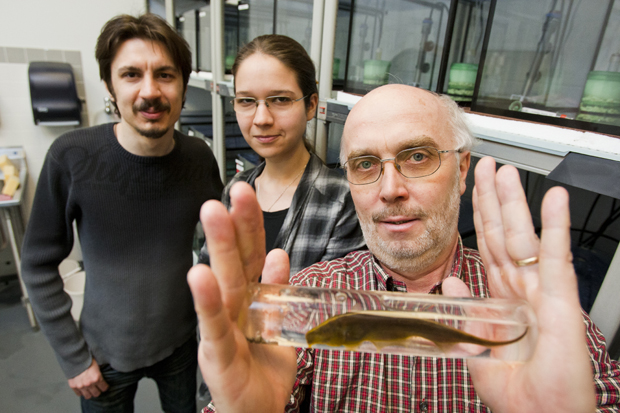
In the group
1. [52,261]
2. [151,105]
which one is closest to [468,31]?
[151,105]

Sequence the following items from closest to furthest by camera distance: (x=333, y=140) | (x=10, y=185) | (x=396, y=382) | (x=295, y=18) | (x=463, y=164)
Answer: (x=396, y=382) < (x=463, y=164) < (x=333, y=140) < (x=295, y=18) < (x=10, y=185)

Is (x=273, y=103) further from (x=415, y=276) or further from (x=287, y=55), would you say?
(x=415, y=276)

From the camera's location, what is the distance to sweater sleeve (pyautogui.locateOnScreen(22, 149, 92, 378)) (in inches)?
46.6

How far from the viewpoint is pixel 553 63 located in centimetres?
87

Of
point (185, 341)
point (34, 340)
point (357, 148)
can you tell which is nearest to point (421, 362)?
point (357, 148)

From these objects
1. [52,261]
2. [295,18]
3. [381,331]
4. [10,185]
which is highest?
[295,18]

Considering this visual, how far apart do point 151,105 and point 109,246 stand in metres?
0.53

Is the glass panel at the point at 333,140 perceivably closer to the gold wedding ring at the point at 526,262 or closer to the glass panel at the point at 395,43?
the glass panel at the point at 395,43

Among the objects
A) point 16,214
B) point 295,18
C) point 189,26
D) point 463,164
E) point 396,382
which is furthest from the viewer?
point 189,26

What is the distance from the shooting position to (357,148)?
35.3 inches

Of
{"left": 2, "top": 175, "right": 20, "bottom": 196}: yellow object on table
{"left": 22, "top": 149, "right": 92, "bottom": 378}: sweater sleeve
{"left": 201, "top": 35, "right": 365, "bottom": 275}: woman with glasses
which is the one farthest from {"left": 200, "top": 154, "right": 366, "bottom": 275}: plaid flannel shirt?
{"left": 2, "top": 175, "right": 20, "bottom": 196}: yellow object on table

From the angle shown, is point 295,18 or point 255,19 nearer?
point 295,18

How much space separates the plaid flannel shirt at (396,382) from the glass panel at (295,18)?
1842mm

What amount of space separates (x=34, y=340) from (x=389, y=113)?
9.74ft
